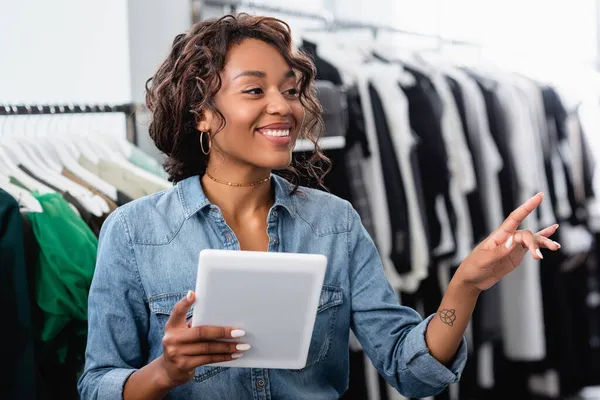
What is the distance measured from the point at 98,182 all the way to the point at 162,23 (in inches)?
30.4

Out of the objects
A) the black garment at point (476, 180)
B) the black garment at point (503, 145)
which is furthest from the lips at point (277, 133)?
the black garment at point (503, 145)

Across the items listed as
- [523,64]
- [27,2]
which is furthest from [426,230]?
[523,64]

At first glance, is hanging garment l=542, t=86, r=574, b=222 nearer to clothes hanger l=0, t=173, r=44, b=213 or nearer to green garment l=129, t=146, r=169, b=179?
green garment l=129, t=146, r=169, b=179

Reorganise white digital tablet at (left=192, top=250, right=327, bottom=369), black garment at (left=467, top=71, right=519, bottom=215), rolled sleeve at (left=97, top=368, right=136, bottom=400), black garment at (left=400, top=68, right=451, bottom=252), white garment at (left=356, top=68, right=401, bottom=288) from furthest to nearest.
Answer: black garment at (left=467, top=71, right=519, bottom=215) < black garment at (left=400, top=68, right=451, bottom=252) < white garment at (left=356, top=68, right=401, bottom=288) < rolled sleeve at (left=97, top=368, right=136, bottom=400) < white digital tablet at (left=192, top=250, right=327, bottom=369)

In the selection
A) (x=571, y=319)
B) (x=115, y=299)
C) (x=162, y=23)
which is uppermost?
(x=162, y=23)

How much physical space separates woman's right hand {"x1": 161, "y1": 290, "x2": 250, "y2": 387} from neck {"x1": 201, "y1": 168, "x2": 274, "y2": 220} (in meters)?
0.31

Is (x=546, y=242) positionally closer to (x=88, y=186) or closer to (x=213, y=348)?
(x=213, y=348)

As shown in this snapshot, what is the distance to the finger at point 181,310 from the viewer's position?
1139mm

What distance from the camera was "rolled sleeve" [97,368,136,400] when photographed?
4.30ft

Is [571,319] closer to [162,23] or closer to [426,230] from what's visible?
[426,230]

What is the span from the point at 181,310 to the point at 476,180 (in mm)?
1457

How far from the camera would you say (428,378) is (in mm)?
1366

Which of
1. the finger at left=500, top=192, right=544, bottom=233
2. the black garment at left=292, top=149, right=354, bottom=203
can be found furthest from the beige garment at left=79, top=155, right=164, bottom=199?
the finger at left=500, top=192, right=544, bottom=233

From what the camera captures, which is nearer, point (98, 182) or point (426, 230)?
point (98, 182)
